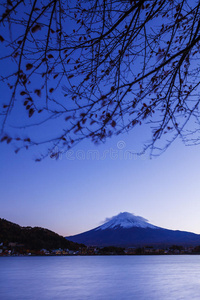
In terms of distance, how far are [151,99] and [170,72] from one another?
1.22 ft

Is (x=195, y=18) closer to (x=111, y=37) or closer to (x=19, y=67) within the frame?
(x=111, y=37)

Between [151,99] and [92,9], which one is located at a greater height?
[92,9]

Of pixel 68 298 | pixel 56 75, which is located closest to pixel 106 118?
pixel 56 75

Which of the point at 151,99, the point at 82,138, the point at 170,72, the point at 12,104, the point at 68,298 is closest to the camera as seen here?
the point at 12,104

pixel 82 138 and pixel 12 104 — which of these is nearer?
pixel 12 104

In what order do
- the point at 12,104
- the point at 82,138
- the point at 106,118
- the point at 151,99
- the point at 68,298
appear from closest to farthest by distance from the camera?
the point at 12,104, the point at 82,138, the point at 106,118, the point at 151,99, the point at 68,298

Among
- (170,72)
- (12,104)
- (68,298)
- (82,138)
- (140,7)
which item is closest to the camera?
(12,104)

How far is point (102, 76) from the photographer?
288cm

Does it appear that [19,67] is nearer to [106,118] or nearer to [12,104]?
[12,104]

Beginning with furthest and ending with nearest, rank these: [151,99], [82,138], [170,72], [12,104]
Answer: [151,99], [170,72], [82,138], [12,104]

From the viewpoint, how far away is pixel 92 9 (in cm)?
254

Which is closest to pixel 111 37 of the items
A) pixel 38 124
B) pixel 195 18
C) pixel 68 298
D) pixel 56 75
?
pixel 56 75

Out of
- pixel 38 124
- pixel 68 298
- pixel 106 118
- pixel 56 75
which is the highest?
pixel 56 75

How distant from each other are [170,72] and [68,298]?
18.5 meters
